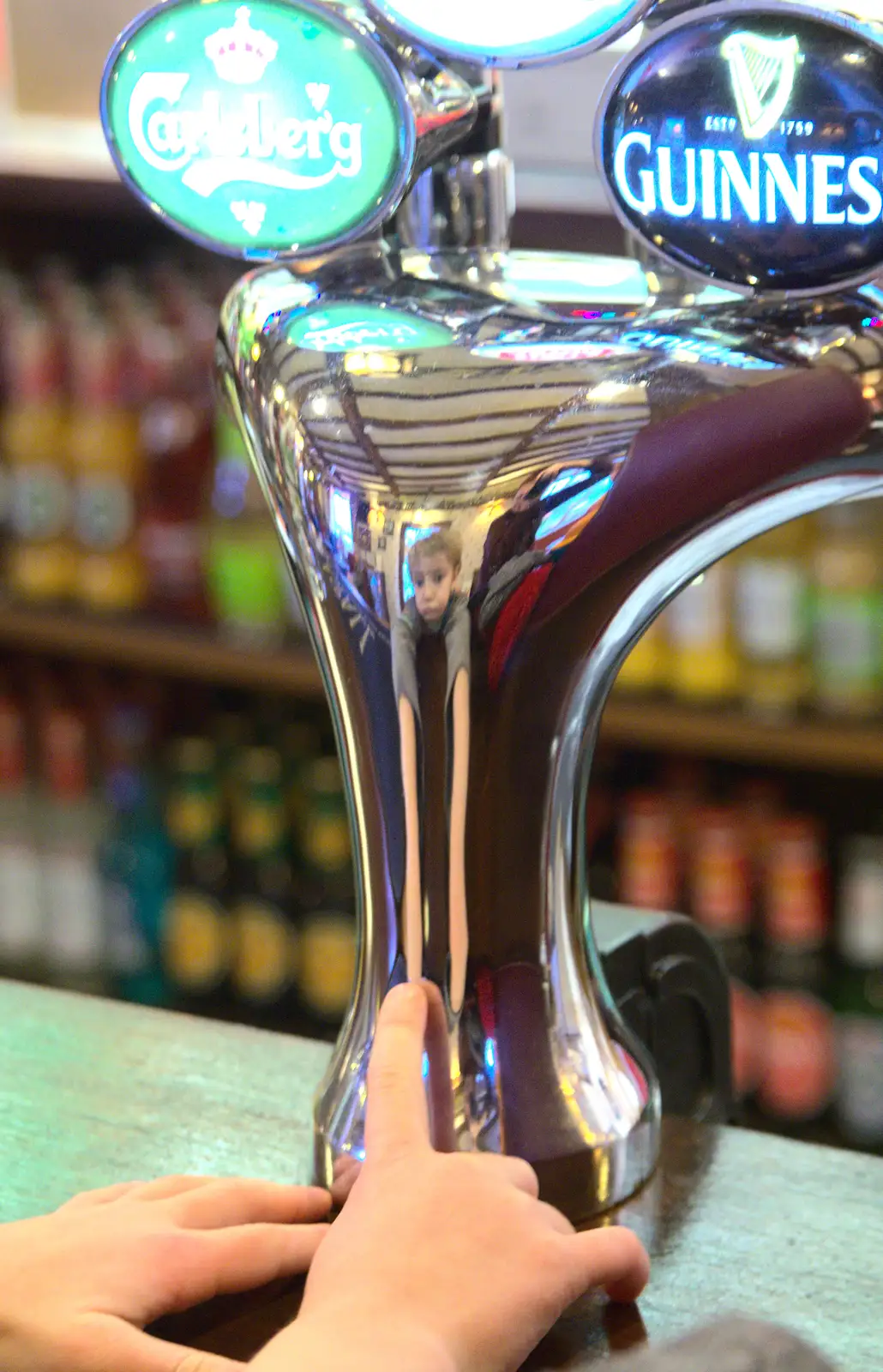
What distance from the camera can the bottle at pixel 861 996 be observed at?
1.54 meters

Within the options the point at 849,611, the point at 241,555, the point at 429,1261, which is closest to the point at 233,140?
the point at 429,1261

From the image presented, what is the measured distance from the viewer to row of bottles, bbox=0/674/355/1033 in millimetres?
1835

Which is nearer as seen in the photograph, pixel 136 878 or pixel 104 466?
pixel 104 466

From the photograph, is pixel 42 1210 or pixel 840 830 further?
pixel 840 830

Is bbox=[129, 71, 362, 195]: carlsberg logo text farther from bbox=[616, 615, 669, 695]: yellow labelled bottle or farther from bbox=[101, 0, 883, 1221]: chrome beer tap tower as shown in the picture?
bbox=[616, 615, 669, 695]: yellow labelled bottle

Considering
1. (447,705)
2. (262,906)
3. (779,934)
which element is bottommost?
(262,906)

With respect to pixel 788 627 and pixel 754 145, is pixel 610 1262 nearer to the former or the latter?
pixel 754 145

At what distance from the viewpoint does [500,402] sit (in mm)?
554

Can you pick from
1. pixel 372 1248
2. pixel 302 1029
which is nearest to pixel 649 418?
pixel 372 1248

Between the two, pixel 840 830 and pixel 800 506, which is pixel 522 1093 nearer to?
pixel 800 506

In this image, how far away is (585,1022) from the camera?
622 millimetres

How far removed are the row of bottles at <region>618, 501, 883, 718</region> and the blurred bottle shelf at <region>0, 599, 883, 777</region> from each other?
0.08ft

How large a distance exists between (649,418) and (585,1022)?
23 cm

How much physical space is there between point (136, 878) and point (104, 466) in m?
0.48
